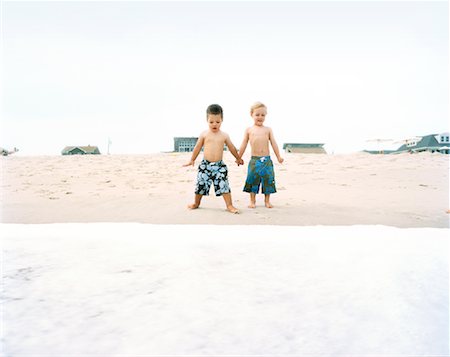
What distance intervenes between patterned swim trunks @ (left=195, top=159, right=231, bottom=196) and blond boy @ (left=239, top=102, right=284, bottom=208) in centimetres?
37

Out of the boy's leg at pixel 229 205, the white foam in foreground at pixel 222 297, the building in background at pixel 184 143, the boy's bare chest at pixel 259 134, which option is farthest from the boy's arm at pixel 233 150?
the building in background at pixel 184 143

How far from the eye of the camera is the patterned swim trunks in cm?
405

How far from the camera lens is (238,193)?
5418 millimetres

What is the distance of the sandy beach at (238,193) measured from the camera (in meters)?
3.69

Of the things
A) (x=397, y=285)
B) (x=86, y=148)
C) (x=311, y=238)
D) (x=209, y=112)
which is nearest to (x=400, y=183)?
(x=209, y=112)

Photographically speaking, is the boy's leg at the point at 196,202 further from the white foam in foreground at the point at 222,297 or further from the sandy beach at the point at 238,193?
the white foam in foreground at the point at 222,297

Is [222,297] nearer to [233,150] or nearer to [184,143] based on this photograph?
[233,150]

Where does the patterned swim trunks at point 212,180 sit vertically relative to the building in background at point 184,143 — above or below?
below

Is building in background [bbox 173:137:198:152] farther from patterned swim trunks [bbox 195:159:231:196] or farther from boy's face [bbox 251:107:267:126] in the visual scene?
patterned swim trunks [bbox 195:159:231:196]

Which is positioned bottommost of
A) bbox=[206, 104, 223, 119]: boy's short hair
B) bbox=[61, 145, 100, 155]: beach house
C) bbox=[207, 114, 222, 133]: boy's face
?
bbox=[207, 114, 222, 133]: boy's face

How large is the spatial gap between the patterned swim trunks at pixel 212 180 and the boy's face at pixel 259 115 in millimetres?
775

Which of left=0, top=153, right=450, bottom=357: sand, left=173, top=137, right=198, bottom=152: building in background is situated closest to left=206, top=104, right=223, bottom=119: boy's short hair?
left=0, top=153, right=450, bottom=357: sand

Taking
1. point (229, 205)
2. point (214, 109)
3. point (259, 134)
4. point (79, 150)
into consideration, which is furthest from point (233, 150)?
point (79, 150)

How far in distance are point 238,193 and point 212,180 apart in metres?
1.41
